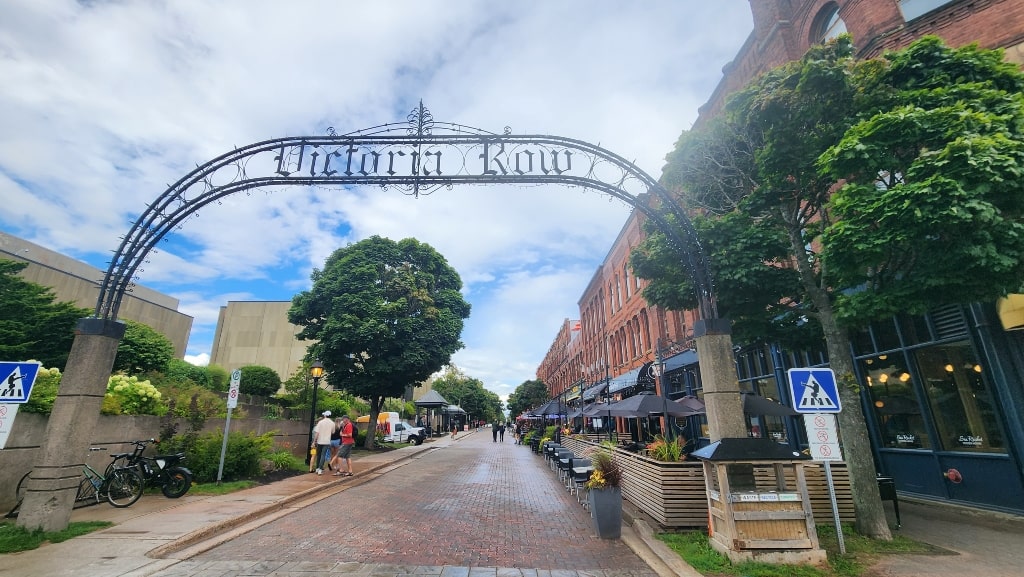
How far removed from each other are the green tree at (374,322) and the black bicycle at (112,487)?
12.3 meters

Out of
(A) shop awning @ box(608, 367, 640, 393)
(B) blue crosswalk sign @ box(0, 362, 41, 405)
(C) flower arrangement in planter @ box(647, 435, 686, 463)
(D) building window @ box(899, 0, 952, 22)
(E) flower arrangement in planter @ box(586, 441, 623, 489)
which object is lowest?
(E) flower arrangement in planter @ box(586, 441, 623, 489)

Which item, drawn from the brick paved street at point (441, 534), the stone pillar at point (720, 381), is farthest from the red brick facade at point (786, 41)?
the brick paved street at point (441, 534)

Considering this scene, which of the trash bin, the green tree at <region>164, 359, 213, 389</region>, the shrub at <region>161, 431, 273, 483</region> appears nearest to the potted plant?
the trash bin

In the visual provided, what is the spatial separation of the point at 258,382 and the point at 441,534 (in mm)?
22115

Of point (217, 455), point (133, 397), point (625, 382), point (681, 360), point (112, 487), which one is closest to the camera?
point (112, 487)

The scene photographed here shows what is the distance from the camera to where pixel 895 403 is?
9891 mm

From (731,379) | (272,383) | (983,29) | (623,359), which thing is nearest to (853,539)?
(731,379)

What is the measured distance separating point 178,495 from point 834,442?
12345 millimetres

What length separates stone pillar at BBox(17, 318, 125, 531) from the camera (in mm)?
6344

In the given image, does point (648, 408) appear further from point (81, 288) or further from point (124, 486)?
point (81, 288)

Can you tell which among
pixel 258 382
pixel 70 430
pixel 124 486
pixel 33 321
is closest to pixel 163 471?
pixel 124 486

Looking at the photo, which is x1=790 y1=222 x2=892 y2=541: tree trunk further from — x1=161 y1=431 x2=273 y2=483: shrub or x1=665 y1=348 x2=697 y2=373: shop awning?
x1=161 y1=431 x2=273 y2=483: shrub

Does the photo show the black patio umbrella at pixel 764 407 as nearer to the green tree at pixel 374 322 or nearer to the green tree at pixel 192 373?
the green tree at pixel 374 322

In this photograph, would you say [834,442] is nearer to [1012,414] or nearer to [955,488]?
[1012,414]
